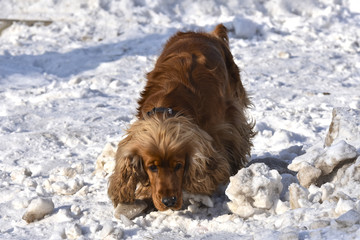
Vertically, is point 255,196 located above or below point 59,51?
above

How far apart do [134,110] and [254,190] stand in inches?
101

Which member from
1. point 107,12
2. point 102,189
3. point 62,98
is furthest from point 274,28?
point 102,189

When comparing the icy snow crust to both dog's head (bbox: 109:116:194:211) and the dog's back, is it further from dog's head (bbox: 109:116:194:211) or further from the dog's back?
the dog's back

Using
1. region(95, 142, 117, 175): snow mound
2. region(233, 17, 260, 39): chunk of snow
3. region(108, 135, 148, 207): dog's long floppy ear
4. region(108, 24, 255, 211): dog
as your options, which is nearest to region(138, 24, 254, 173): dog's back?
region(108, 24, 255, 211): dog

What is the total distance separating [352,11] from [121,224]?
632 centimetres

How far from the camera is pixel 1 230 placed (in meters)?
3.17

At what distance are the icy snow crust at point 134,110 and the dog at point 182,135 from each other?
5.9 inches

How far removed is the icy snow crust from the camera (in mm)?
3051

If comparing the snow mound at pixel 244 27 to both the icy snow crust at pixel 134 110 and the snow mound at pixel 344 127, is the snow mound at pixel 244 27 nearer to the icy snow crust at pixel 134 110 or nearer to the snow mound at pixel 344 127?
the icy snow crust at pixel 134 110

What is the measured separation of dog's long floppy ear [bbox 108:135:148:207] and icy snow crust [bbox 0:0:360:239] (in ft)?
0.40

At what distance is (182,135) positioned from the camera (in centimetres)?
320

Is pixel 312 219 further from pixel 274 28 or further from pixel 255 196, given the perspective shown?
pixel 274 28

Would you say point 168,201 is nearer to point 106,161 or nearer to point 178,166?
point 178,166

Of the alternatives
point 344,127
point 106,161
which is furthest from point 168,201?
point 344,127
